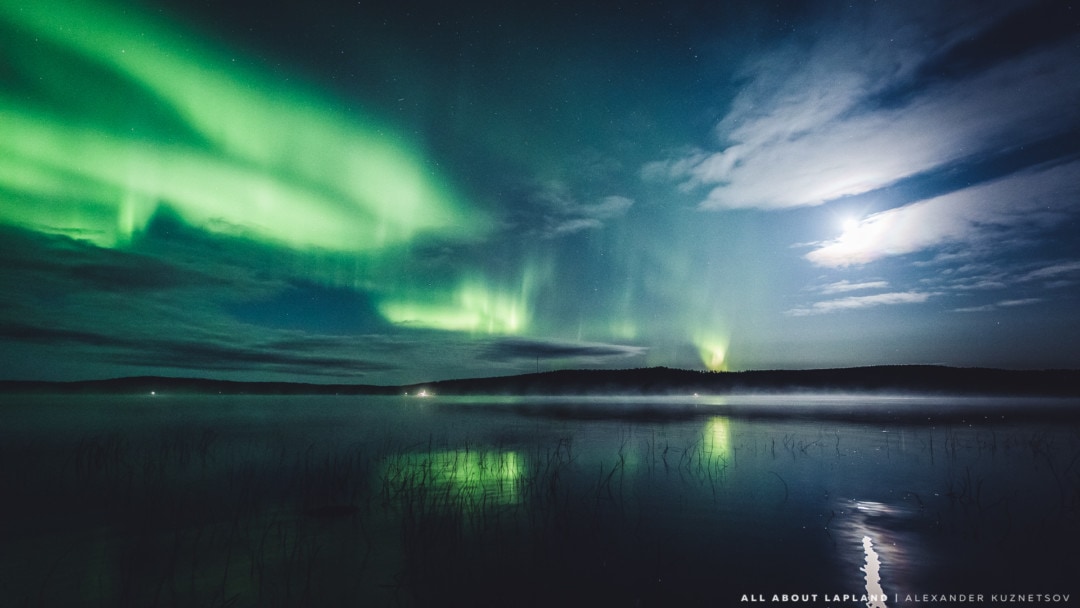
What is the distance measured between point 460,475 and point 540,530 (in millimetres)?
7764

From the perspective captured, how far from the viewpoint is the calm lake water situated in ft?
29.0

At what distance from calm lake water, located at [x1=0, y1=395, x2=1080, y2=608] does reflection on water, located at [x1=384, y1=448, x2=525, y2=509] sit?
0.45 ft

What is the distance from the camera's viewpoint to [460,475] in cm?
1920

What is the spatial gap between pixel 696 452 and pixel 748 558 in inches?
629

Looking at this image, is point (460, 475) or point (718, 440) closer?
point (460, 475)

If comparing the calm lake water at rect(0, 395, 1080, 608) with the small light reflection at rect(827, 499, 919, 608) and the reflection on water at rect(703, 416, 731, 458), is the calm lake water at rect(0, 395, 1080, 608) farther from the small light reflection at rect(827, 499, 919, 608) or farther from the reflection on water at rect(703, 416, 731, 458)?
the reflection on water at rect(703, 416, 731, 458)

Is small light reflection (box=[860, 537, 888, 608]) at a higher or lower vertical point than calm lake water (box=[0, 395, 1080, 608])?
higher

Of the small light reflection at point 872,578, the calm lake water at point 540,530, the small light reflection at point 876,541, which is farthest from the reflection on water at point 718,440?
the small light reflection at point 872,578

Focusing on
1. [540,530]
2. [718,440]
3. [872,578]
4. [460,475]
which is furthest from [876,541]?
[718,440]

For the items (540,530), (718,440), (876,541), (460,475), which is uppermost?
(876,541)

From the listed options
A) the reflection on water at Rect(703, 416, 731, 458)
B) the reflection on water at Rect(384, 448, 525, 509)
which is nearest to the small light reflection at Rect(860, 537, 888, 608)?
the reflection on water at Rect(384, 448, 525, 509)

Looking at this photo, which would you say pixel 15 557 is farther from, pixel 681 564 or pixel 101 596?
pixel 681 564

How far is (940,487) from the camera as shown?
1708 cm

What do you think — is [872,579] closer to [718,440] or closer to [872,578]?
[872,578]
